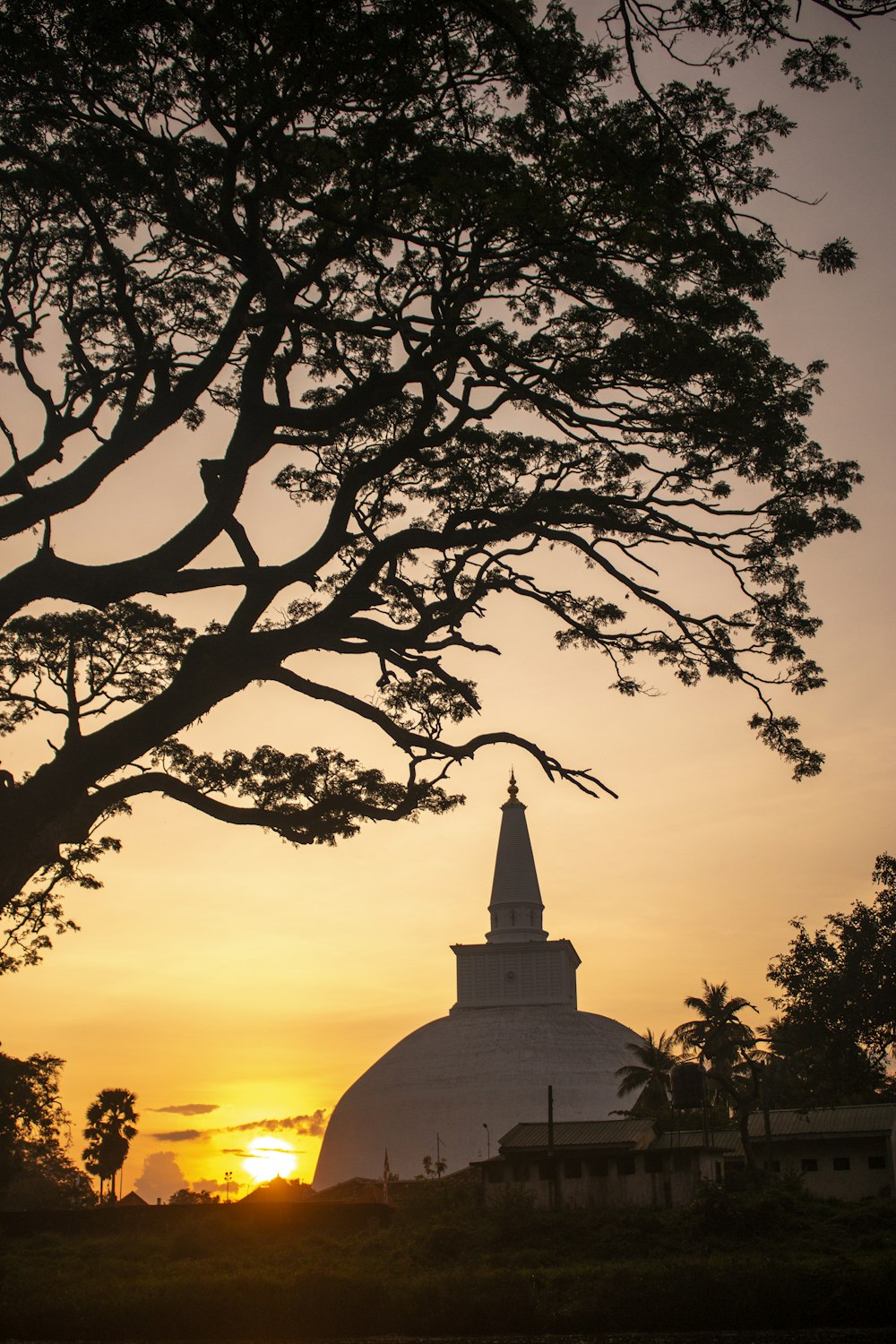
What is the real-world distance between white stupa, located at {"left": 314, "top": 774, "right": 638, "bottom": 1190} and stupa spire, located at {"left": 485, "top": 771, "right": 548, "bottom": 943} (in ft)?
0.18

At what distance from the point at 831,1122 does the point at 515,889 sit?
4010 cm

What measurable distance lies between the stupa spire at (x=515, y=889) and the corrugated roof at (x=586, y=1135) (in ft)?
123

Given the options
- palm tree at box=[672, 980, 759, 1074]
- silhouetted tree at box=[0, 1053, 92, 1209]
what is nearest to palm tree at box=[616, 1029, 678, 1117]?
palm tree at box=[672, 980, 759, 1074]

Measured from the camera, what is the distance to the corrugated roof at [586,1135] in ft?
124

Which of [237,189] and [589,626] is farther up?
[237,189]

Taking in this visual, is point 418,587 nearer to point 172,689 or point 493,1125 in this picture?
point 172,689

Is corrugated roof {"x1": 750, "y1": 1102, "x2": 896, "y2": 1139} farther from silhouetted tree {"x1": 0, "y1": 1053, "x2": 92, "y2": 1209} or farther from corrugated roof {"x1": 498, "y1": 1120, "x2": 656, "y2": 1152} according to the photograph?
silhouetted tree {"x1": 0, "y1": 1053, "x2": 92, "y2": 1209}

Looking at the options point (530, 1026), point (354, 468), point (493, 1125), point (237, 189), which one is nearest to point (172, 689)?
point (354, 468)

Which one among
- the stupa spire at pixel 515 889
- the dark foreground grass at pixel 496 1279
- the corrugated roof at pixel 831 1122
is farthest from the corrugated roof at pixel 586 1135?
the stupa spire at pixel 515 889

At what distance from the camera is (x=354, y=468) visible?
48.5ft

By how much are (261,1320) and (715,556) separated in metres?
12.4

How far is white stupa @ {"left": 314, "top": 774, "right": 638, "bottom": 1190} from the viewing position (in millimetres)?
70688

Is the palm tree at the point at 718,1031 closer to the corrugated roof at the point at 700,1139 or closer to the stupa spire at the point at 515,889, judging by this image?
the corrugated roof at the point at 700,1139

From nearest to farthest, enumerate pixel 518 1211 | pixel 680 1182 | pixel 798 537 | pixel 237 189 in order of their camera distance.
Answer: pixel 237 189
pixel 798 537
pixel 518 1211
pixel 680 1182
